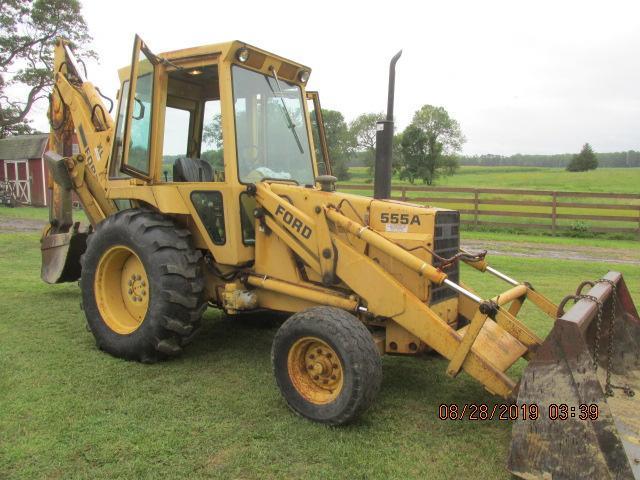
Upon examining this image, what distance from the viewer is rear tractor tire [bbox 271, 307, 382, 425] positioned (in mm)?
3641

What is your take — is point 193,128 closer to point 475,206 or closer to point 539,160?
point 475,206

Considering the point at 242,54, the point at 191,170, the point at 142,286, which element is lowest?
the point at 142,286

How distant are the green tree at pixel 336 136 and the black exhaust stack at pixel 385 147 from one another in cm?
75

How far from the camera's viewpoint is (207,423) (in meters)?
3.79

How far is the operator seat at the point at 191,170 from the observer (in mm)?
5336

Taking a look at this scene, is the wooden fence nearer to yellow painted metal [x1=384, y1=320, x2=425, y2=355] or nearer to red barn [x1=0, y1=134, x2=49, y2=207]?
yellow painted metal [x1=384, y1=320, x2=425, y2=355]

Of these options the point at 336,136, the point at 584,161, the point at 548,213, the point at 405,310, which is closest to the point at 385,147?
the point at 405,310

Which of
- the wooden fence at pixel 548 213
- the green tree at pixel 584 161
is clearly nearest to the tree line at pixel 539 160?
the green tree at pixel 584 161

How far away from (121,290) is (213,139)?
171cm

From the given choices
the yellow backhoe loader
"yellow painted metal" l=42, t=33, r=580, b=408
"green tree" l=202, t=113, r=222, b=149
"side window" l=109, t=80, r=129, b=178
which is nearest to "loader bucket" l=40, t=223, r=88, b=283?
the yellow backhoe loader

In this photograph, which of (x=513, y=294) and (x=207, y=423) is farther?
(x=513, y=294)

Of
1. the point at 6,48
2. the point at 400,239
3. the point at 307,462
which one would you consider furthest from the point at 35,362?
the point at 6,48

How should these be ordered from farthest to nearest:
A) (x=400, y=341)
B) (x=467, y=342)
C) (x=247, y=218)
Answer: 1. (x=247, y=218)
2. (x=400, y=341)
3. (x=467, y=342)
